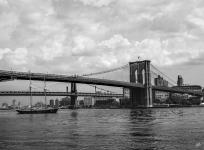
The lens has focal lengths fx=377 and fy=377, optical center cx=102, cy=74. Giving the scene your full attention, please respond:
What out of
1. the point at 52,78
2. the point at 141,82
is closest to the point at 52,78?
the point at 52,78

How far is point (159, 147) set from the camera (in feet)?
78.8

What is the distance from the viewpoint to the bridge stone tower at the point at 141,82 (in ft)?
421

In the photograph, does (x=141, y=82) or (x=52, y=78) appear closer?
(x=52, y=78)

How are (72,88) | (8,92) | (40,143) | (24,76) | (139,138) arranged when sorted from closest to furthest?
1. (40,143)
2. (139,138)
3. (24,76)
4. (8,92)
5. (72,88)

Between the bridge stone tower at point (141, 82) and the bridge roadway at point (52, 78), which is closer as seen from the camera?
the bridge roadway at point (52, 78)

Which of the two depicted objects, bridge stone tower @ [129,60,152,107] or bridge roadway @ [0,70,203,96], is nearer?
bridge roadway @ [0,70,203,96]

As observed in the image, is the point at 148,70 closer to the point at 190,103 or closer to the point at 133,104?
the point at 133,104

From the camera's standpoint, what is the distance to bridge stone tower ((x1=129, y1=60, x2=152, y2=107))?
128375mm

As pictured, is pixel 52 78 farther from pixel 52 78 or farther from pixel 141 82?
pixel 141 82

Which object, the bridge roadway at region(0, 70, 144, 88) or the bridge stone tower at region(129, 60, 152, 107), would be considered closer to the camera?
the bridge roadway at region(0, 70, 144, 88)

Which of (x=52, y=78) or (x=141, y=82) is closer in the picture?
(x=52, y=78)

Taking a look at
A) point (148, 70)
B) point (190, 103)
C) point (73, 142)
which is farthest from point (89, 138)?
point (190, 103)

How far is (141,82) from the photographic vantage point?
139m

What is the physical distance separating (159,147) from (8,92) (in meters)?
107
